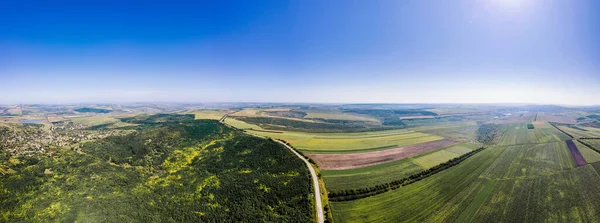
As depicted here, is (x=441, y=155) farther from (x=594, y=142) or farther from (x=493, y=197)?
(x=594, y=142)

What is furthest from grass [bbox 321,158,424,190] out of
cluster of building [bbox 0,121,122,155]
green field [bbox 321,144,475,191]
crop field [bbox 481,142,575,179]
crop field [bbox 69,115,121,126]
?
crop field [bbox 69,115,121,126]

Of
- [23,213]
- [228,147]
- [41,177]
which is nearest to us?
[23,213]

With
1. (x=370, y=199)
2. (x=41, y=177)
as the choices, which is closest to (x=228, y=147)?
(x=41, y=177)

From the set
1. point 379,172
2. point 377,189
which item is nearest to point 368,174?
point 379,172

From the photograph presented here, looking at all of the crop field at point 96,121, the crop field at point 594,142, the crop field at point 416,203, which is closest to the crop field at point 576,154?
the crop field at point 594,142

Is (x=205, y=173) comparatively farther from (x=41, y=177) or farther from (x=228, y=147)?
(x=41, y=177)

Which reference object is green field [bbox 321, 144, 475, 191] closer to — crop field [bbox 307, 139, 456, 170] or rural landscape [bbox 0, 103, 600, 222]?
rural landscape [bbox 0, 103, 600, 222]
